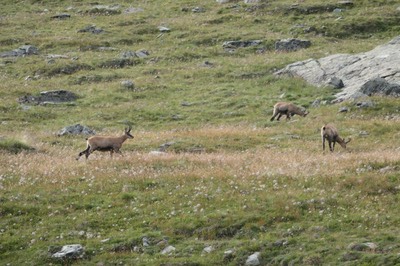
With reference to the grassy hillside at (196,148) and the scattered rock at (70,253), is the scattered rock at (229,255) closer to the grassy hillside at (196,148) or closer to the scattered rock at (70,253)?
the grassy hillside at (196,148)

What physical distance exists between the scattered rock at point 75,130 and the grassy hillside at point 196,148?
138 centimetres

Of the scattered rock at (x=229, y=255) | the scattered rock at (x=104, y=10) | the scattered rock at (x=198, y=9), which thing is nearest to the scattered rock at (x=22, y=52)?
the scattered rock at (x=104, y=10)

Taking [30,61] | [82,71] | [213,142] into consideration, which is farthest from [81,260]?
[30,61]

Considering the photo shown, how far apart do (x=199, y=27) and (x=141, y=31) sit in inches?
213

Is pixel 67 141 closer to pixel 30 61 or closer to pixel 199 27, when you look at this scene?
pixel 30 61

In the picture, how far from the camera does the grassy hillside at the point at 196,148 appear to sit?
2077cm

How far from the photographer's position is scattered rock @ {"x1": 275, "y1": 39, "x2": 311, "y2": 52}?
2329 inches

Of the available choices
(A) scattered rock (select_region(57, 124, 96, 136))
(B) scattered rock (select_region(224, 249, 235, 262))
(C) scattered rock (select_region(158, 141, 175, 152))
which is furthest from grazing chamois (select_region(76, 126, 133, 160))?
(B) scattered rock (select_region(224, 249, 235, 262))

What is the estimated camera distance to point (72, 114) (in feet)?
151

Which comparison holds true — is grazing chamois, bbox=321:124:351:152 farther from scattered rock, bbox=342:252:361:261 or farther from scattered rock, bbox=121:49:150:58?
scattered rock, bbox=121:49:150:58

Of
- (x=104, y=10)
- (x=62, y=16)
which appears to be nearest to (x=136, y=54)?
(x=104, y=10)

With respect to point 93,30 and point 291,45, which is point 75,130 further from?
point 93,30

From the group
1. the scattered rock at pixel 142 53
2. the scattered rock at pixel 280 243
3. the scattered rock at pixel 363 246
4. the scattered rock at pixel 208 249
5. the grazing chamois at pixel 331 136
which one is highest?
the scattered rock at pixel 363 246

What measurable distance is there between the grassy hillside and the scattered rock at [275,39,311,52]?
39.8 inches
